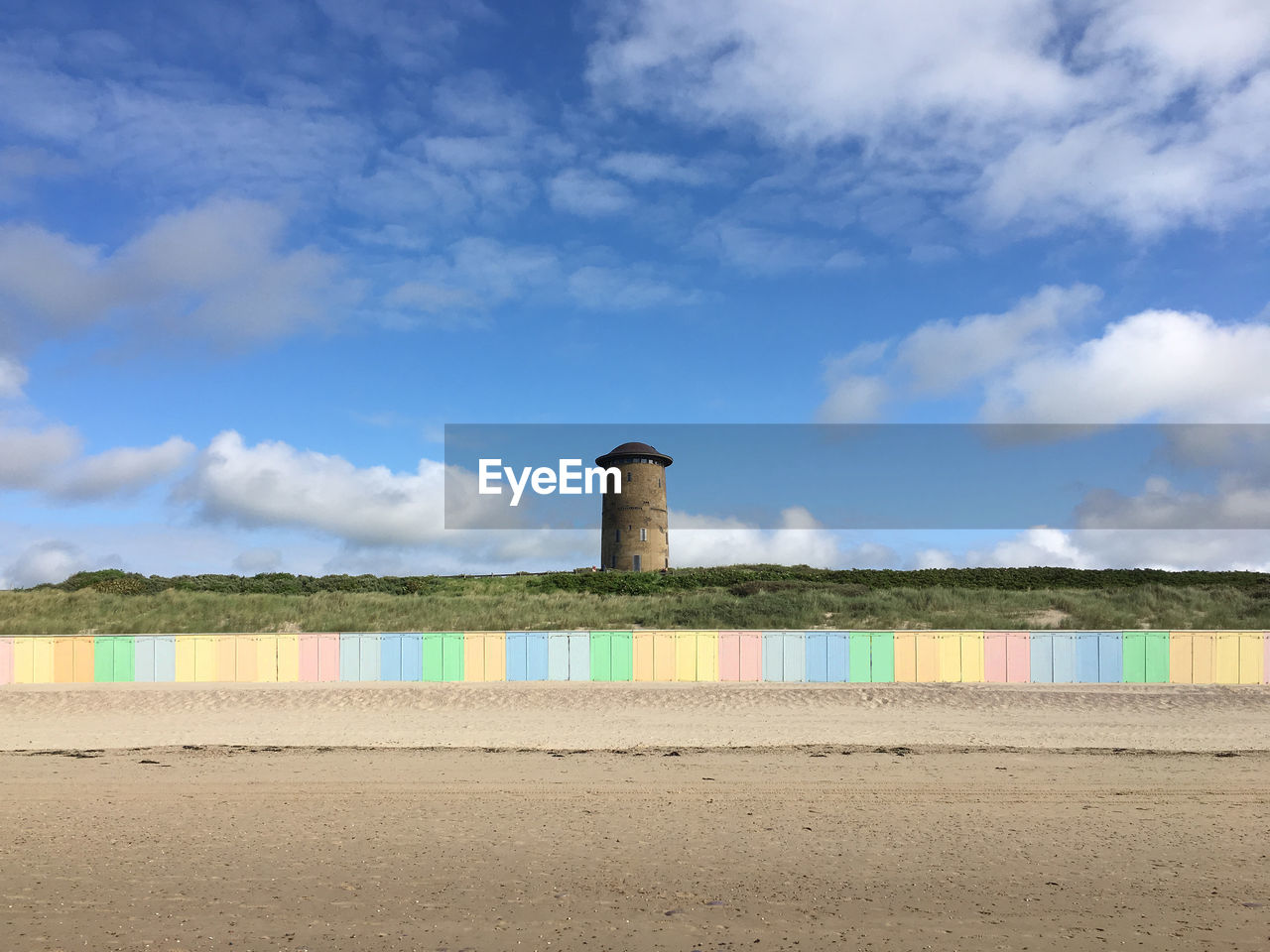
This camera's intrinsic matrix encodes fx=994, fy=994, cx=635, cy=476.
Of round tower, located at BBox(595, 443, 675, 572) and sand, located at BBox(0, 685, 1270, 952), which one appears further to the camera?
round tower, located at BBox(595, 443, 675, 572)

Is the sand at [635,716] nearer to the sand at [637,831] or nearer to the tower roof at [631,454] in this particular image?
the sand at [637,831]

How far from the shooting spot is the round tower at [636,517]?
50.0m

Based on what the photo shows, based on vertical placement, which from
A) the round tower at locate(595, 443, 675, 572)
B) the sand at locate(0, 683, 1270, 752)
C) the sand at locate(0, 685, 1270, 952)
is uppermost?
the round tower at locate(595, 443, 675, 572)

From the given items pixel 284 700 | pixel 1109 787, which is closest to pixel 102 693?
pixel 284 700

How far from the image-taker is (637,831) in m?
9.06

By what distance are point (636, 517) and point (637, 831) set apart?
4117 cm

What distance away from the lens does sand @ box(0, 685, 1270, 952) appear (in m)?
6.70

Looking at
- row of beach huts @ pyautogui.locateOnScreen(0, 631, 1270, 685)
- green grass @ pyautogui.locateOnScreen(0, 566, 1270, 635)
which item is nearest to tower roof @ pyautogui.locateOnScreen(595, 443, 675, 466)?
green grass @ pyautogui.locateOnScreen(0, 566, 1270, 635)

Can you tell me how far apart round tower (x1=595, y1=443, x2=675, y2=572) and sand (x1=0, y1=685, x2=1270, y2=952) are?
110 ft

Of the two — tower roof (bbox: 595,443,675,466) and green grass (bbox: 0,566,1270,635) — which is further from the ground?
tower roof (bbox: 595,443,675,466)

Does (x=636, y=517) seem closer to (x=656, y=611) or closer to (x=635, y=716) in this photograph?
(x=656, y=611)

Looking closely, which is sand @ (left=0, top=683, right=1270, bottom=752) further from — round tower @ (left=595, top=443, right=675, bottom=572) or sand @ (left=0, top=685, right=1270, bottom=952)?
round tower @ (left=595, top=443, right=675, bottom=572)

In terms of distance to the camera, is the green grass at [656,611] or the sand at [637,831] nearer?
the sand at [637,831]

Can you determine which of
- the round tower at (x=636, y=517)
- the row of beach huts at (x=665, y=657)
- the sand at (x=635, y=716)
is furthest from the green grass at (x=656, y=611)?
the round tower at (x=636, y=517)
